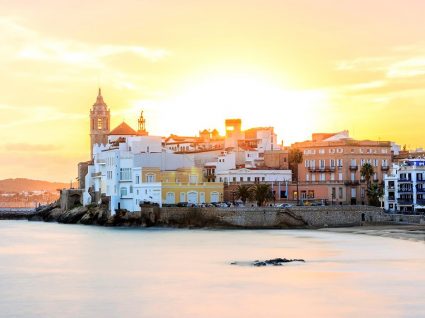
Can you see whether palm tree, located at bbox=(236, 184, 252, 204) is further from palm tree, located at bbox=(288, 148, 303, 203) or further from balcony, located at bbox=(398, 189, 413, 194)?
balcony, located at bbox=(398, 189, 413, 194)

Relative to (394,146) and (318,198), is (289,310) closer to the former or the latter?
(318,198)

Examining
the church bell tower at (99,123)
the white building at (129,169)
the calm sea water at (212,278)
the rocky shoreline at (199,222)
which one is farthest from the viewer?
the church bell tower at (99,123)

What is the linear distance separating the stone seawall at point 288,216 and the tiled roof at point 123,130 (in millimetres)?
39963

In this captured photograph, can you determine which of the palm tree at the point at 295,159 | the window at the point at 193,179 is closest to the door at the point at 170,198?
the window at the point at 193,179

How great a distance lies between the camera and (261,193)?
Answer: 9600cm

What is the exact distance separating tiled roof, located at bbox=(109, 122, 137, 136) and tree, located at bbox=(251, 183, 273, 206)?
126ft

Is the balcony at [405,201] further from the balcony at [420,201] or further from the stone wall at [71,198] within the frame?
the stone wall at [71,198]

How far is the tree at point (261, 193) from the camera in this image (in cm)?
9606

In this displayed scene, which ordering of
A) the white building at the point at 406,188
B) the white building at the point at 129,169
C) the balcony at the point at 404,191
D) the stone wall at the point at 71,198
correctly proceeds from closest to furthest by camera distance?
the white building at the point at 406,188 → the balcony at the point at 404,191 → the white building at the point at 129,169 → the stone wall at the point at 71,198

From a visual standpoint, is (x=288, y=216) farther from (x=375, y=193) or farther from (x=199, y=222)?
(x=375, y=193)

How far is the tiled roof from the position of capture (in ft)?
429

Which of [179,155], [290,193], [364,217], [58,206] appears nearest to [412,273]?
[364,217]

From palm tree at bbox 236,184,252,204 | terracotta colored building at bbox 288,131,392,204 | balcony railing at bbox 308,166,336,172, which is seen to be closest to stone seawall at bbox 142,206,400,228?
palm tree at bbox 236,184,252,204

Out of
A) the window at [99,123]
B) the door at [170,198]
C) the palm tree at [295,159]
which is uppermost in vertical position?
the window at [99,123]
